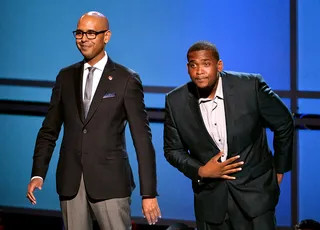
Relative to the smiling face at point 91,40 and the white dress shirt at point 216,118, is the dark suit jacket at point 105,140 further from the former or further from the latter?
the white dress shirt at point 216,118

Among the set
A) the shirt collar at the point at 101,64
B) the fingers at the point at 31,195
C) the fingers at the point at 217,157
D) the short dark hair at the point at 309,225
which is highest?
the shirt collar at the point at 101,64

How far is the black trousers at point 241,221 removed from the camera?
3.45m

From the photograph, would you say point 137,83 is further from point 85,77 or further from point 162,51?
point 162,51

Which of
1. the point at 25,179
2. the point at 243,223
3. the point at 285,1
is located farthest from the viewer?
the point at 25,179

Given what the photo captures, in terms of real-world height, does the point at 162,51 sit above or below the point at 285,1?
below

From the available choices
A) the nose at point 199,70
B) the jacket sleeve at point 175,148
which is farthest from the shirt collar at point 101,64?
the nose at point 199,70

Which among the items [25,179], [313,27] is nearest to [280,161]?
[313,27]

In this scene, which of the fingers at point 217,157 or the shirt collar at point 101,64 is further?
the shirt collar at point 101,64

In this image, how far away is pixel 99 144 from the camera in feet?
11.4

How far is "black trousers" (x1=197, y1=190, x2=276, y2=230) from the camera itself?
3445mm

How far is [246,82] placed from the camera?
138 inches

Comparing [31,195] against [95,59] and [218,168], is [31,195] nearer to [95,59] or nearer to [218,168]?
[95,59]

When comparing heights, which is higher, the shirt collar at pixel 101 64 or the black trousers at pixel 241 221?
the shirt collar at pixel 101 64

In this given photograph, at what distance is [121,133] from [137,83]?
0.84 ft
